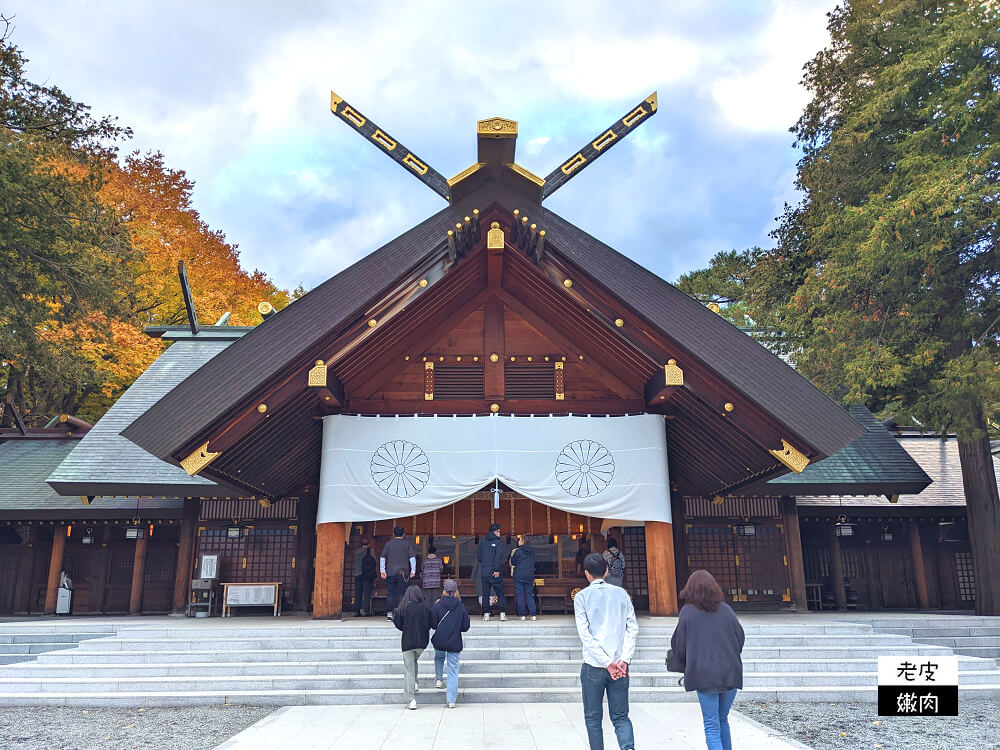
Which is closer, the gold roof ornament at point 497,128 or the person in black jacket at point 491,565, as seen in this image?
the gold roof ornament at point 497,128

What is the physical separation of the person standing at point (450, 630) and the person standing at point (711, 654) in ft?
9.21

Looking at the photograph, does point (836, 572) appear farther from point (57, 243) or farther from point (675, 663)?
point (57, 243)

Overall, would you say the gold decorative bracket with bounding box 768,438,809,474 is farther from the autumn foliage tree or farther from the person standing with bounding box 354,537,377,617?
the autumn foliage tree

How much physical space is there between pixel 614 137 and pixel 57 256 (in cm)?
1113

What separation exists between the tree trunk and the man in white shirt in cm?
1055

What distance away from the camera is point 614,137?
33.9 feet

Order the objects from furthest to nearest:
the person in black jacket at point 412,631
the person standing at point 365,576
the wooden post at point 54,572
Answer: the wooden post at point 54,572, the person standing at point 365,576, the person in black jacket at point 412,631

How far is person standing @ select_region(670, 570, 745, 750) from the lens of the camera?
14.2 ft

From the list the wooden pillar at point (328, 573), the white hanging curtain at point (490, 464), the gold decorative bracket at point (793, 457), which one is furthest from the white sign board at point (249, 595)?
the gold decorative bracket at point (793, 457)

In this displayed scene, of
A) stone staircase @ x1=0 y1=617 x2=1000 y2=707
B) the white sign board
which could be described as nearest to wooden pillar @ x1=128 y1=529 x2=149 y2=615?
the white sign board

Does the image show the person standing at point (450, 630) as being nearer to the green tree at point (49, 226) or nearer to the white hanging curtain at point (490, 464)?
the white hanging curtain at point (490, 464)

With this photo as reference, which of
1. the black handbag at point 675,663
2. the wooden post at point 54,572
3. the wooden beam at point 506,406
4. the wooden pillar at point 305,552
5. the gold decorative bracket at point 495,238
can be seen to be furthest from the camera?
the wooden post at point 54,572

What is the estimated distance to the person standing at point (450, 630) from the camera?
6.72 m

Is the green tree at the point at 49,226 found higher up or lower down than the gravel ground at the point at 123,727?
higher up
